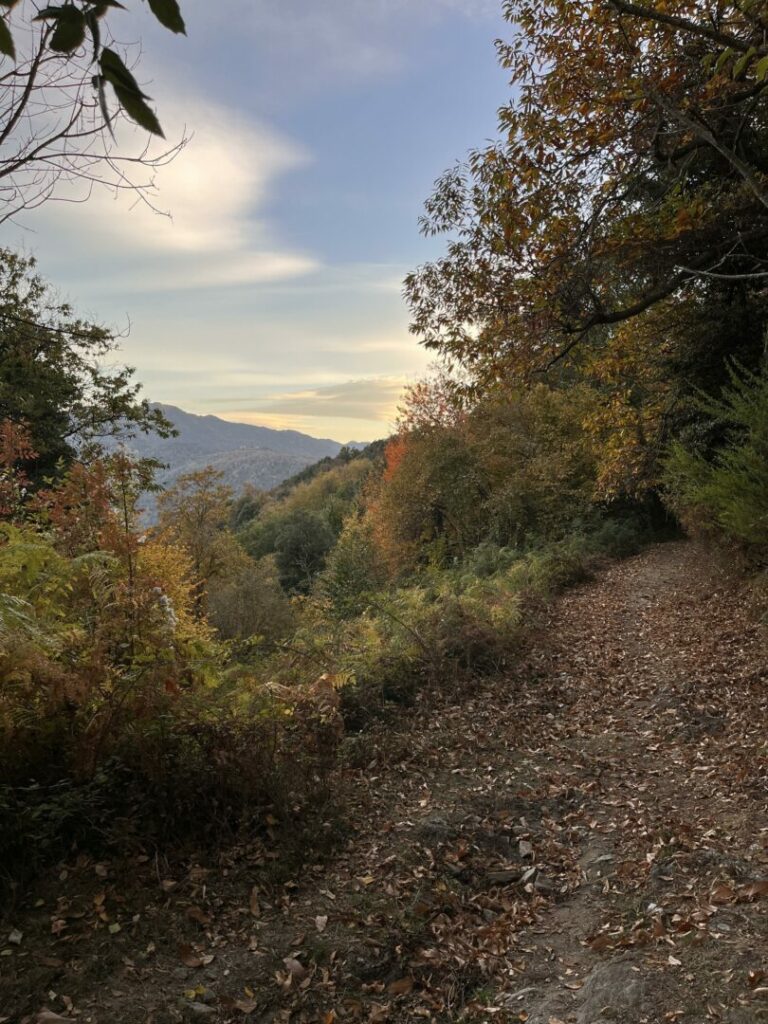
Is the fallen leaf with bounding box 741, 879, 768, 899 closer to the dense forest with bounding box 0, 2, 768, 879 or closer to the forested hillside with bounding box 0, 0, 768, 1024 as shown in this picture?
the forested hillside with bounding box 0, 0, 768, 1024

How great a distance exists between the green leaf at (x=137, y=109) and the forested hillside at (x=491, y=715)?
6.45 feet

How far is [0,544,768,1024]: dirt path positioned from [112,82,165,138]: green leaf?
11.8ft

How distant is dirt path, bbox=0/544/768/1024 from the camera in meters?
3.08

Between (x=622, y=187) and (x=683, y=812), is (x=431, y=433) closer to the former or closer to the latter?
(x=622, y=187)

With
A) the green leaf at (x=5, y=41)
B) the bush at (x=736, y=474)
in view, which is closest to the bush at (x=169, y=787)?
the green leaf at (x=5, y=41)

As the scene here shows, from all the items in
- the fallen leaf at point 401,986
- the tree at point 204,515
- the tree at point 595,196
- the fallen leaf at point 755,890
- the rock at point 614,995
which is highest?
the tree at point 595,196

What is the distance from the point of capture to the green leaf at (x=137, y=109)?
1.07 m

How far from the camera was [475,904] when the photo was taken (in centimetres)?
404

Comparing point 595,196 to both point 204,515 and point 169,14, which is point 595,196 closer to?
point 169,14

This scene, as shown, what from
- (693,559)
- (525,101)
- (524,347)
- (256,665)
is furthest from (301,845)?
(693,559)

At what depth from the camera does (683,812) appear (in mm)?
4875

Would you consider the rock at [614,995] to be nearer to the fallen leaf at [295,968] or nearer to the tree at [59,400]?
the fallen leaf at [295,968]

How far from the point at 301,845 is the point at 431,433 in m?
20.7

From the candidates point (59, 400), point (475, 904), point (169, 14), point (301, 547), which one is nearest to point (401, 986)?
point (475, 904)
